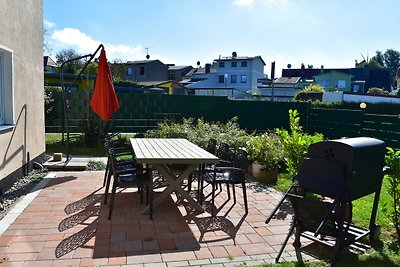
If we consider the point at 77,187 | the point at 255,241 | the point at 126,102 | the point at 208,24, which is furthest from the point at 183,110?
the point at 255,241

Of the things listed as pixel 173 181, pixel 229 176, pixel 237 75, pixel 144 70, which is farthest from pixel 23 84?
pixel 237 75

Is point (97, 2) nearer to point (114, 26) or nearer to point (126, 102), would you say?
point (126, 102)

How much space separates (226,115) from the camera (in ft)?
43.0

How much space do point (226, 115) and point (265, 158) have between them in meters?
6.55

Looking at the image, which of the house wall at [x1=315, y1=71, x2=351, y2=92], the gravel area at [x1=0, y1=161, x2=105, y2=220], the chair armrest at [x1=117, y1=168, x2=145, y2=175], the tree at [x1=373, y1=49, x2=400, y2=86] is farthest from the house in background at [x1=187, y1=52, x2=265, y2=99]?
the tree at [x1=373, y1=49, x2=400, y2=86]

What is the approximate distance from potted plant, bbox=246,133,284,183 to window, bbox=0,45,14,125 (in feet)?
14.5

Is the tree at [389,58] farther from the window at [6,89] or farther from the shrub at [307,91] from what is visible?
the window at [6,89]

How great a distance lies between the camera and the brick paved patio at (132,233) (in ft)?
10.5

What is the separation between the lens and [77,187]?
224 inches

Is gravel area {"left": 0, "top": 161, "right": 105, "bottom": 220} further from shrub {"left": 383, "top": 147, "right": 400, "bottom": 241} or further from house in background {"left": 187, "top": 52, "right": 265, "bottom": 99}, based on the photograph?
house in background {"left": 187, "top": 52, "right": 265, "bottom": 99}

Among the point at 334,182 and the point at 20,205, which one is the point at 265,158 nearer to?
the point at 334,182

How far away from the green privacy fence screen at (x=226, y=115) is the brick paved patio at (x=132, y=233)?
575 cm

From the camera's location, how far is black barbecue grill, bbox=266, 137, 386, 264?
311 cm

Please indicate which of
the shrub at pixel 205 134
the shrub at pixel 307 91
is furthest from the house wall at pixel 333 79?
the shrub at pixel 205 134
